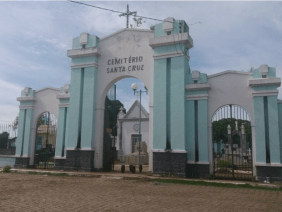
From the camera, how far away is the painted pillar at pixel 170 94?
11.5m

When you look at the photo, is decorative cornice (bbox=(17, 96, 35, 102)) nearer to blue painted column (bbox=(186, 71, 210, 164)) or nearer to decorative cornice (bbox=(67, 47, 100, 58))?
decorative cornice (bbox=(67, 47, 100, 58))

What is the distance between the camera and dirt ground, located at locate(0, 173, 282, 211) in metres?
5.86

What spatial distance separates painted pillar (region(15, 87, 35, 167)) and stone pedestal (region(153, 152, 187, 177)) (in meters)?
7.90

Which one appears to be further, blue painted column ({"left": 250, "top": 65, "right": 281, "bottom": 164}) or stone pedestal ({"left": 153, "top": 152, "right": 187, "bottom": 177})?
stone pedestal ({"left": 153, "top": 152, "right": 187, "bottom": 177})

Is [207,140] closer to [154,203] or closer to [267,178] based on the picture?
[267,178]

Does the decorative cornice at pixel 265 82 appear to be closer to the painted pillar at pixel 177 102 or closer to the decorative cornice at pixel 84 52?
the painted pillar at pixel 177 102

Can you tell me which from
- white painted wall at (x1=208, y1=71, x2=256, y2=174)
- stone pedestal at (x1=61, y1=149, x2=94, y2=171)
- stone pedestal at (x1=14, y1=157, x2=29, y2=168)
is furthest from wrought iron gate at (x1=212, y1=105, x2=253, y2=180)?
stone pedestal at (x1=14, y1=157, x2=29, y2=168)

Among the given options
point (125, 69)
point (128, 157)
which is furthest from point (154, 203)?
point (128, 157)

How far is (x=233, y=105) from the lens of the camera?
11.2 metres

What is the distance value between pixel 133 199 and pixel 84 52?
9.17m

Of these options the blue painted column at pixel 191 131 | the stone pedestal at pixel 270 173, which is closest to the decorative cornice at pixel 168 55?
the blue painted column at pixel 191 131

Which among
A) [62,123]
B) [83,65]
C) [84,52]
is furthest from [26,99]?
[84,52]

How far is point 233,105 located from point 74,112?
7.71 metres

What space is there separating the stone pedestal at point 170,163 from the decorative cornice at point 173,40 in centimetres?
496
